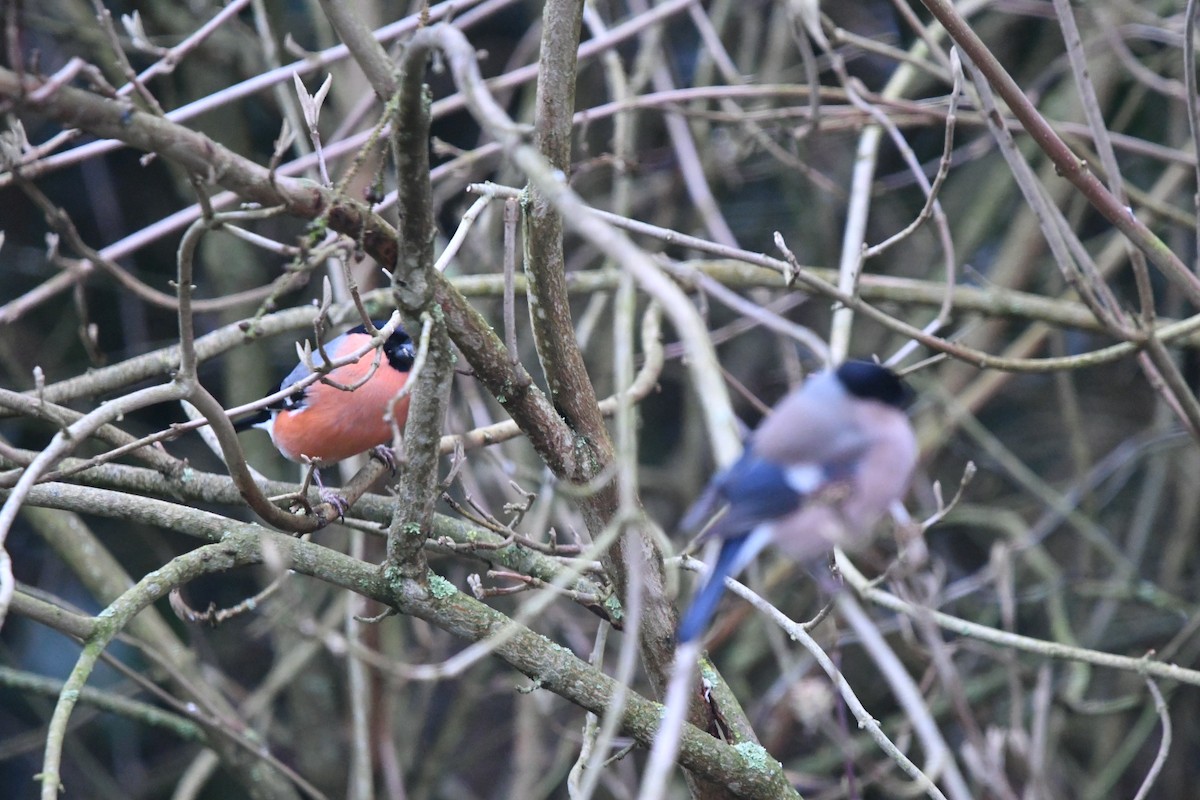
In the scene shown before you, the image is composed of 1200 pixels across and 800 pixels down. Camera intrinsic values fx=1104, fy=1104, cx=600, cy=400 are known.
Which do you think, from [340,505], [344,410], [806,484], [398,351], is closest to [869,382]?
[806,484]

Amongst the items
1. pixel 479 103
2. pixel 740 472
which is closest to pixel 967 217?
pixel 740 472

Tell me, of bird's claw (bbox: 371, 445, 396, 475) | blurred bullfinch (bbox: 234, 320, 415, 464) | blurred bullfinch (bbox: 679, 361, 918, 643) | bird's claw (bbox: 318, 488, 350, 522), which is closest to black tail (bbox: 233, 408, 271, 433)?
blurred bullfinch (bbox: 234, 320, 415, 464)

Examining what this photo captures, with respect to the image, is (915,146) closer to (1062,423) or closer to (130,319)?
(1062,423)

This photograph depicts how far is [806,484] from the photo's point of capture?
1.65 m

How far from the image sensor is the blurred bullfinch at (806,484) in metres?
1.62

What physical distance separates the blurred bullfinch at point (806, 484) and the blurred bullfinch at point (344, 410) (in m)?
1.83

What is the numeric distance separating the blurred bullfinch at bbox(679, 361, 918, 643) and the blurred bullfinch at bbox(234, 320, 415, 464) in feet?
6.01

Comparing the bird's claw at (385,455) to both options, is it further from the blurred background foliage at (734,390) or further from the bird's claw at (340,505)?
the blurred background foliage at (734,390)

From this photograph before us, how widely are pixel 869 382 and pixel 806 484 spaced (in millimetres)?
298

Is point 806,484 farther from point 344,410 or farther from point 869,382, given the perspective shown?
point 344,410

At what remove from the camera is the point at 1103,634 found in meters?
4.79

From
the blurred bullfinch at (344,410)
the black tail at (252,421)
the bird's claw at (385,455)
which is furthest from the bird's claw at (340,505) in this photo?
the black tail at (252,421)

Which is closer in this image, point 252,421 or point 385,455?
point 385,455

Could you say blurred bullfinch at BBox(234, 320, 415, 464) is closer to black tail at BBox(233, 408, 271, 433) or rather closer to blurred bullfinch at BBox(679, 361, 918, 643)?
black tail at BBox(233, 408, 271, 433)
